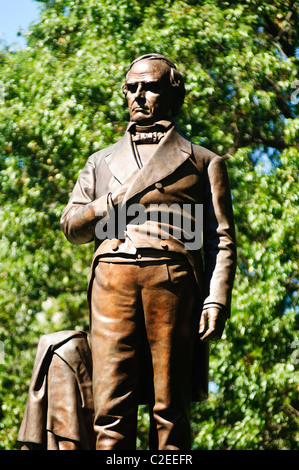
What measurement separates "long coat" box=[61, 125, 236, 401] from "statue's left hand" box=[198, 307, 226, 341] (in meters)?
0.05

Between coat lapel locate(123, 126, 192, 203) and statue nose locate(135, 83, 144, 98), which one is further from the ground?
statue nose locate(135, 83, 144, 98)

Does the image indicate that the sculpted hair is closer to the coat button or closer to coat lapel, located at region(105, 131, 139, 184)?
coat lapel, located at region(105, 131, 139, 184)

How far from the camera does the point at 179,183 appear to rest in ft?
17.3

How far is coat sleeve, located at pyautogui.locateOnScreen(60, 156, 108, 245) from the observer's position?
521 cm

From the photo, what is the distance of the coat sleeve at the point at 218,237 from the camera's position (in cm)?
523

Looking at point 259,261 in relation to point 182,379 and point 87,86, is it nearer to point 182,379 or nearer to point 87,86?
point 87,86

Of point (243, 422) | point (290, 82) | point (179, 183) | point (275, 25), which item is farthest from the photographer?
point (275, 25)

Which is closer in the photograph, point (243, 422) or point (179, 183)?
point (179, 183)

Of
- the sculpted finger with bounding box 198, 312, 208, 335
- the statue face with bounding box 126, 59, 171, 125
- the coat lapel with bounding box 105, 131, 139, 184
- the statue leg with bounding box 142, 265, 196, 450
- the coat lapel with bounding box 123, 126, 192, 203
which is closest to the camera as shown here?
the statue leg with bounding box 142, 265, 196, 450

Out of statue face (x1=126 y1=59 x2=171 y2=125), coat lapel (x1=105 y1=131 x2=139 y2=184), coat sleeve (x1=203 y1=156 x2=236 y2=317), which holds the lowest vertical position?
coat sleeve (x1=203 y1=156 x2=236 y2=317)

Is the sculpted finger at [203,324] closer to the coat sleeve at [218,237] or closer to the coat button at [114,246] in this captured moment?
the coat sleeve at [218,237]

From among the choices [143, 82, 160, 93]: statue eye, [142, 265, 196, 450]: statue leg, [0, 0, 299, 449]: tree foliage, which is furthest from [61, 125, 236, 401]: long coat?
[0, 0, 299, 449]: tree foliage

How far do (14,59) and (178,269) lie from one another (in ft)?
40.2

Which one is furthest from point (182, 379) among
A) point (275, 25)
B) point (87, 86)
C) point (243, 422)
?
point (275, 25)
